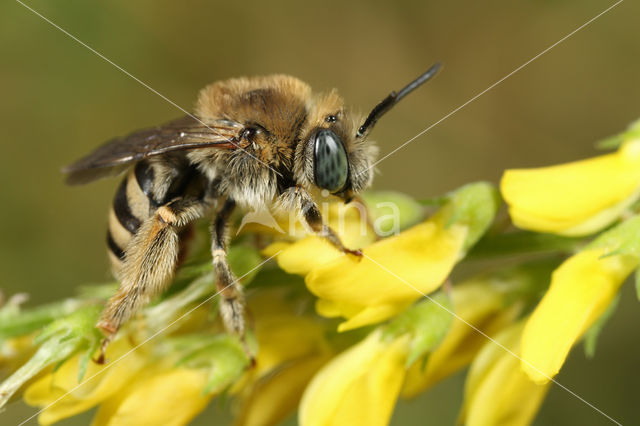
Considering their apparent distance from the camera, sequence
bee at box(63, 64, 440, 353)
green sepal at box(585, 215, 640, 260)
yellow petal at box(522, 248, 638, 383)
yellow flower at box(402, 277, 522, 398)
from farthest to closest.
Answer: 1. yellow flower at box(402, 277, 522, 398)
2. bee at box(63, 64, 440, 353)
3. green sepal at box(585, 215, 640, 260)
4. yellow petal at box(522, 248, 638, 383)

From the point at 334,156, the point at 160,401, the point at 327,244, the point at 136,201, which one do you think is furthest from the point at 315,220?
the point at 160,401

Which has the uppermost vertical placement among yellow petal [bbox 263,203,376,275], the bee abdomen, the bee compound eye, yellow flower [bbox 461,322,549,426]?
the bee abdomen

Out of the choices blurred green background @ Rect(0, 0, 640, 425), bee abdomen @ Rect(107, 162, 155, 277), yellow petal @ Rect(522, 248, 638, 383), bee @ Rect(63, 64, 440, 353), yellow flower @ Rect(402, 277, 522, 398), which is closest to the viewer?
yellow petal @ Rect(522, 248, 638, 383)

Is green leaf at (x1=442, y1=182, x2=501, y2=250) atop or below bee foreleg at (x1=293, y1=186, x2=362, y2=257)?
below

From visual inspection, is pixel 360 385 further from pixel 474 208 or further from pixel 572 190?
pixel 572 190

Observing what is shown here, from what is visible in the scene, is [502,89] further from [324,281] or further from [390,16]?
[324,281]

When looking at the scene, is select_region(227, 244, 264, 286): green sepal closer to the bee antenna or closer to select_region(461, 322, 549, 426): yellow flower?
the bee antenna

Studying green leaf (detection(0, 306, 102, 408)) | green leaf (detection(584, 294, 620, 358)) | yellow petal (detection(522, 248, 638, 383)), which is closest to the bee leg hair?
green leaf (detection(0, 306, 102, 408))

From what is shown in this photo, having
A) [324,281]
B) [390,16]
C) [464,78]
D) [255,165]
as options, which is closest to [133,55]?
[390,16]
